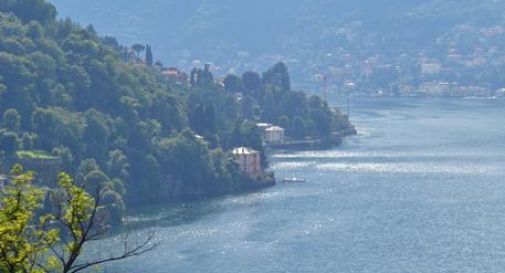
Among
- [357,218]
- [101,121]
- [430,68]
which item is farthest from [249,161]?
[430,68]

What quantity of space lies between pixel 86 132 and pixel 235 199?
30.4ft

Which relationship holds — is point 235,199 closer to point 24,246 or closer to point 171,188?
point 171,188

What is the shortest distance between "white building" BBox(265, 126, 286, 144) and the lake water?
3.75 m

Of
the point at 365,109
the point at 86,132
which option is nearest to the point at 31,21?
the point at 86,132

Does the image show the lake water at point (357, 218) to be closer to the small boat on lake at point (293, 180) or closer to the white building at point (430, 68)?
the small boat on lake at point (293, 180)

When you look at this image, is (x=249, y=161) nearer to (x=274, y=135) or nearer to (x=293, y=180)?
(x=293, y=180)

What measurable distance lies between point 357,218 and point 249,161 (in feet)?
63.5

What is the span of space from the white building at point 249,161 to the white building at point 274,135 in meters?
18.6

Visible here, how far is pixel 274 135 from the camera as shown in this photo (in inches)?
3991

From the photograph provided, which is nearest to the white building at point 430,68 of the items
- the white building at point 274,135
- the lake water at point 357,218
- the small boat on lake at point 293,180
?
the white building at point 274,135

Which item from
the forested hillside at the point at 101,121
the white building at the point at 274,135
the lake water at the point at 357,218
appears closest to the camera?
the lake water at the point at 357,218

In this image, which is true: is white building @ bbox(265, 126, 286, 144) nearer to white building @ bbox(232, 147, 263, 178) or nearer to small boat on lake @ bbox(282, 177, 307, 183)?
white building @ bbox(232, 147, 263, 178)

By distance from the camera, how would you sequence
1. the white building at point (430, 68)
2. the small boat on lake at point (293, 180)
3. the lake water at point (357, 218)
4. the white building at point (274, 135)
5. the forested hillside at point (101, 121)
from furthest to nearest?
the white building at point (430, 68), the white building at point (274, 135), the small boat on lake at point (293, 180), the forested hillside at point (101, 121), the lake water at point (357, 218)

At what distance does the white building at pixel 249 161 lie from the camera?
78125 millimetres
